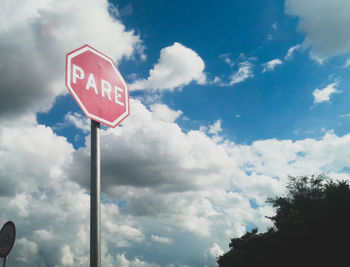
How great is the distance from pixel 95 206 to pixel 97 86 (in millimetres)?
1325

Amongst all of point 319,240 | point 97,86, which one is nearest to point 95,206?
point 97,86

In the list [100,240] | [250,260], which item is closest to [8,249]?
[100,240]

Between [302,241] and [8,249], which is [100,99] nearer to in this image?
[8,249]

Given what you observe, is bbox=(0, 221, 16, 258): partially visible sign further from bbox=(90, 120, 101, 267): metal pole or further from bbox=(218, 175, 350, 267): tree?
bbox=(218, 175, 350, 267): tree

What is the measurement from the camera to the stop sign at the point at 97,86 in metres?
2.41

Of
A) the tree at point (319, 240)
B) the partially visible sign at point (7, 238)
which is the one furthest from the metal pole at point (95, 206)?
the tree at point (319, 240)

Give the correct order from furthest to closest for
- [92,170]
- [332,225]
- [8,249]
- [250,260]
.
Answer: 1. [250,260]
2. [332,225]
3. [8,249]
4. [92,170]

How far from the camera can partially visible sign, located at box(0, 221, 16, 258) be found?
5.08m

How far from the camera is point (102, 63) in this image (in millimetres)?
2855

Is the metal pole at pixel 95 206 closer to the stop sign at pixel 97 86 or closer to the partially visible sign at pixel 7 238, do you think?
the stop sign at pixel 97 86

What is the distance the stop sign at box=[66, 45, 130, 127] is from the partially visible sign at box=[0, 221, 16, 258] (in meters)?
4.43

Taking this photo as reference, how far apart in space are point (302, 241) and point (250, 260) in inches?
622

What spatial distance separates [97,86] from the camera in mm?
Answer: 2656

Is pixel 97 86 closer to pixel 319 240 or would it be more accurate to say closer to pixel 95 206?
pixel 95 206
